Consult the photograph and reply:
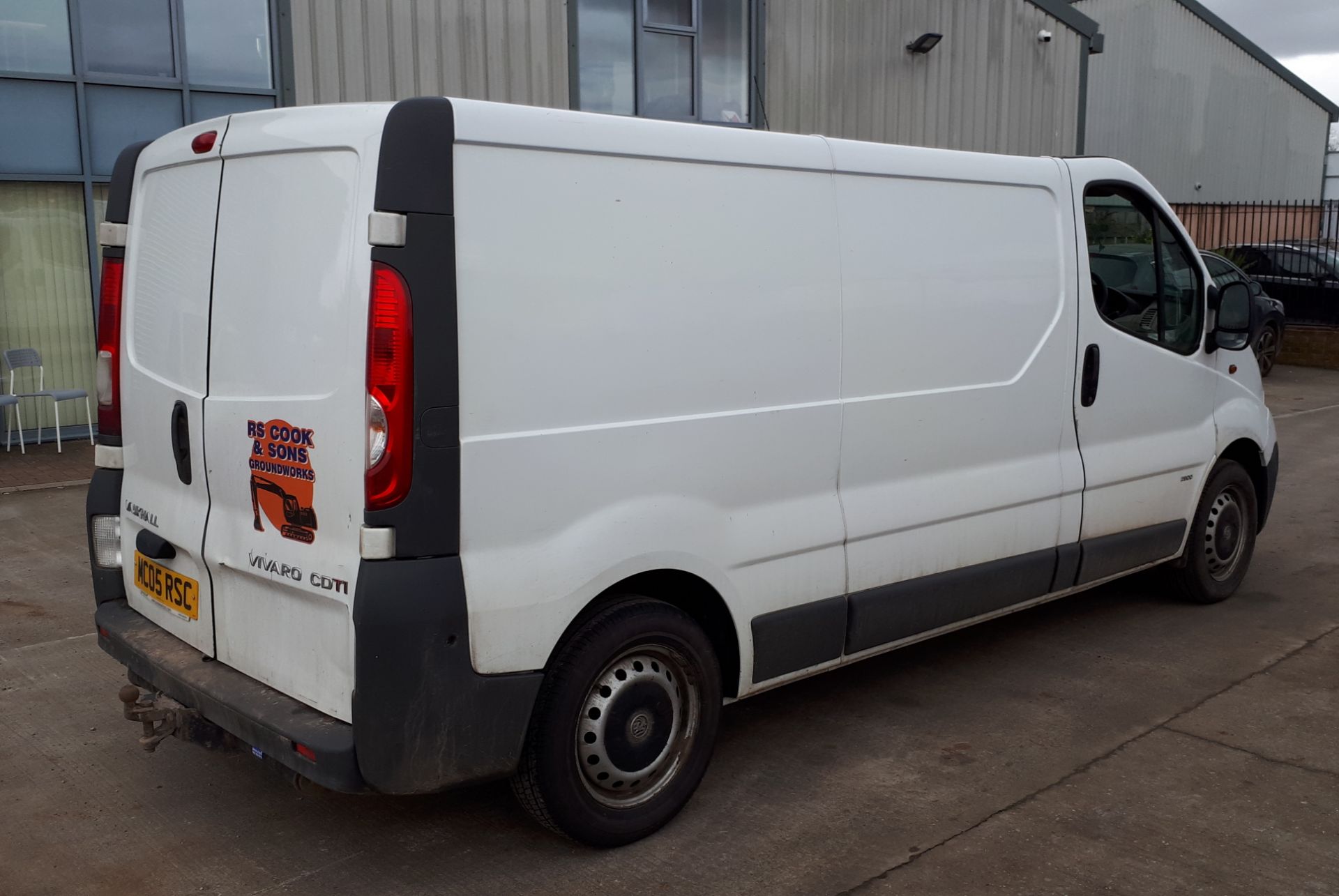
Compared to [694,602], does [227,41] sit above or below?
above

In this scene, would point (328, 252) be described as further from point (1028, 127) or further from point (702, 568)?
point (1028, 127)

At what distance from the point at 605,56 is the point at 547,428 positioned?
1037 cm

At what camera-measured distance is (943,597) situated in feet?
15.3

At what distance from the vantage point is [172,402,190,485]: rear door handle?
372cm

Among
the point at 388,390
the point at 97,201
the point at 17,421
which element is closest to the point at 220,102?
the point at 97,201

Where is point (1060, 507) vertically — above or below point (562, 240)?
below

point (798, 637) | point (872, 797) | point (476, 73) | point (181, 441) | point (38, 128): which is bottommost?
point (872, 797)

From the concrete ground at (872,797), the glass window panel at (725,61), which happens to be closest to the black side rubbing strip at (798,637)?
the concrete ground at (872,797)

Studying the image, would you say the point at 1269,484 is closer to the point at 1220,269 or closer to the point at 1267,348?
the point at 1220,269

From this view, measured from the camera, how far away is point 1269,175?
3356cm

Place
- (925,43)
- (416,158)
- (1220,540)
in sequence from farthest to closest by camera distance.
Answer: (925,43)
(1220,540)
(416,158)

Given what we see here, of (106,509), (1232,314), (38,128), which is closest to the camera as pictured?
(106,509)

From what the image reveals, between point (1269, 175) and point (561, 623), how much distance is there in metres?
35.5

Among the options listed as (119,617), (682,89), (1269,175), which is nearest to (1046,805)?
(119,617)
